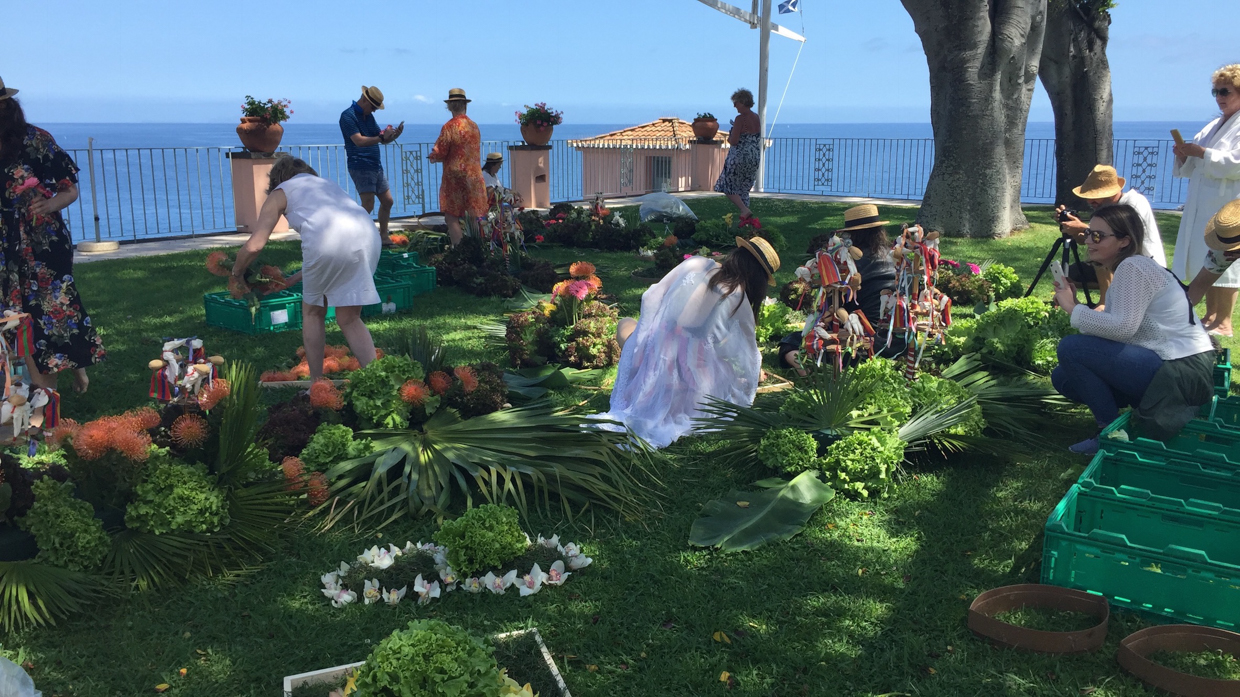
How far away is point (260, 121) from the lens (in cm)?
1270

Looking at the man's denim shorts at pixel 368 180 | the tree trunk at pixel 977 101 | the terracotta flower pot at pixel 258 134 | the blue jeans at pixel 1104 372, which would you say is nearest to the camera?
the blue jeans at pixel 1104 372

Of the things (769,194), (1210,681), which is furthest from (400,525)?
(769,194)

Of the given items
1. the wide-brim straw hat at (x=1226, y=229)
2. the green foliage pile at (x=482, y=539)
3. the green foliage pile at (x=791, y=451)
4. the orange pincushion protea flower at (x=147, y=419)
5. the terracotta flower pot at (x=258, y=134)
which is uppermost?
the terracotta flower pot at (x=258, y=134)

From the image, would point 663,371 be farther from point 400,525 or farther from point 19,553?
point 19,553

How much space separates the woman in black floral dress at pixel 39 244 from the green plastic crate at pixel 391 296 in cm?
300

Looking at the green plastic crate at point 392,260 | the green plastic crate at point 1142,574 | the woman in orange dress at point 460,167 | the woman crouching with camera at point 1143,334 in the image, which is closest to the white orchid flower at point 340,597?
the green plastic crate at point 1142,574

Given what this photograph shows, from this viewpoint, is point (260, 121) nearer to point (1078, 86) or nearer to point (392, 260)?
point (392, 260)

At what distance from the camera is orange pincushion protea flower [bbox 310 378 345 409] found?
4680 millimetres

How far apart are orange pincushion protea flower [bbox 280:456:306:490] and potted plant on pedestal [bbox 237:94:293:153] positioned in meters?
9.62

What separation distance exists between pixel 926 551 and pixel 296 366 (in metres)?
4.55

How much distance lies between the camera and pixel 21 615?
3426 mm

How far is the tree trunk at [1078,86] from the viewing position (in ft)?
48.3

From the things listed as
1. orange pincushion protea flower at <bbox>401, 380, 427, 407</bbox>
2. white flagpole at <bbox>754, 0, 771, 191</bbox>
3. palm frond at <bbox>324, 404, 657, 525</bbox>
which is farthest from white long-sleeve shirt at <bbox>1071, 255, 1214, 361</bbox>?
white flagpole at <bbox>754, 0, 771, 191</bbox>

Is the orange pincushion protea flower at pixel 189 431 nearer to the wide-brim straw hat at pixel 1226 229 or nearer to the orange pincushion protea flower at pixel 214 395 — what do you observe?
the orange pincushion protea flower at pixel 214 395
